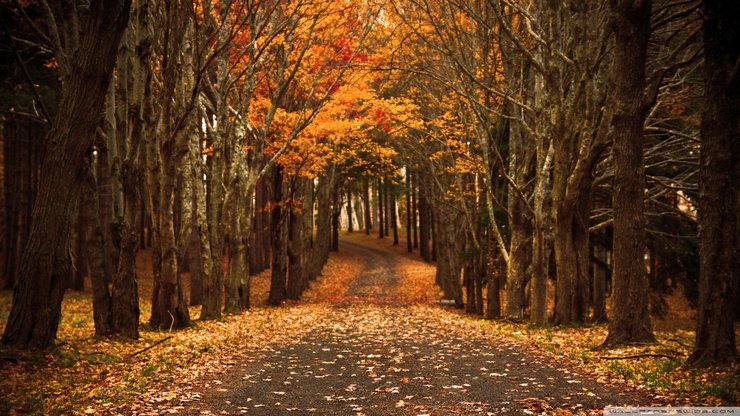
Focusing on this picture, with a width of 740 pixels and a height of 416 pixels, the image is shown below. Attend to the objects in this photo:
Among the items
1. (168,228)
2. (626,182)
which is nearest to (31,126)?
(168,228)

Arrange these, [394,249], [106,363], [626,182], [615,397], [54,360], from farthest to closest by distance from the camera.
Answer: [394,249] → [626,182] → [106,363] → [54,360] → [615,397]

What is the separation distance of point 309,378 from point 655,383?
14.7 ft

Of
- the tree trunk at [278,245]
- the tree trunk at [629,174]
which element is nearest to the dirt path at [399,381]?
the tree trunk at [629,174]

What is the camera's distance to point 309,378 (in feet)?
28.0

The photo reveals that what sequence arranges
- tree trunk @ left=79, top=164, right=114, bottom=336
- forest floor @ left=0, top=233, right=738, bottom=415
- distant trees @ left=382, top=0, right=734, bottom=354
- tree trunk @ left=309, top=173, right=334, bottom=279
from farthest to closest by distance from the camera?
tree trunk @ left=309, top=173, right=334, bottom=279, tree trunk @ left=79, top=164, right=114, bottom=336, distant trees @ left=382, top=0, right=734, bottom=354, forest floor @ left=0, top=233, right=738, bottom=415

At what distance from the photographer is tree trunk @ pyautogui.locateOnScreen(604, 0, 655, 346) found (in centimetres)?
933

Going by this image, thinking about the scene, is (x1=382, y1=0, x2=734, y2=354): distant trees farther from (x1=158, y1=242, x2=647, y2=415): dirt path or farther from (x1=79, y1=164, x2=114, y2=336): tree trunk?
(x1=79, y1=164, x2=114, y2=336): tree trunk

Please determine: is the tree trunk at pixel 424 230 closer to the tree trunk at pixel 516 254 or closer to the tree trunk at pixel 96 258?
the tree trunk at pixel 516 254

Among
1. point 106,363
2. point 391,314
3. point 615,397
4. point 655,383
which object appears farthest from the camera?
point 391,314

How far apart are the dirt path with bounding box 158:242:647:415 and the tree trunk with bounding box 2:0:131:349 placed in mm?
→ 2694

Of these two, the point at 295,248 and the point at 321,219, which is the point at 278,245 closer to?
the point at 295,248

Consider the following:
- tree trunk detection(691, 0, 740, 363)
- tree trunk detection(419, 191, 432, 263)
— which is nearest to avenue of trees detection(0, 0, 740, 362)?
tree trunk detection(691, 0, 740, 363)

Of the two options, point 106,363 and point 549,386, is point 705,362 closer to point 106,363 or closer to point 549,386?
point 549,386

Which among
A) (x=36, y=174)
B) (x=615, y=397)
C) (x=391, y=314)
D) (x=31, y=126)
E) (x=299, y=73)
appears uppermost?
(x=299, y=73)
